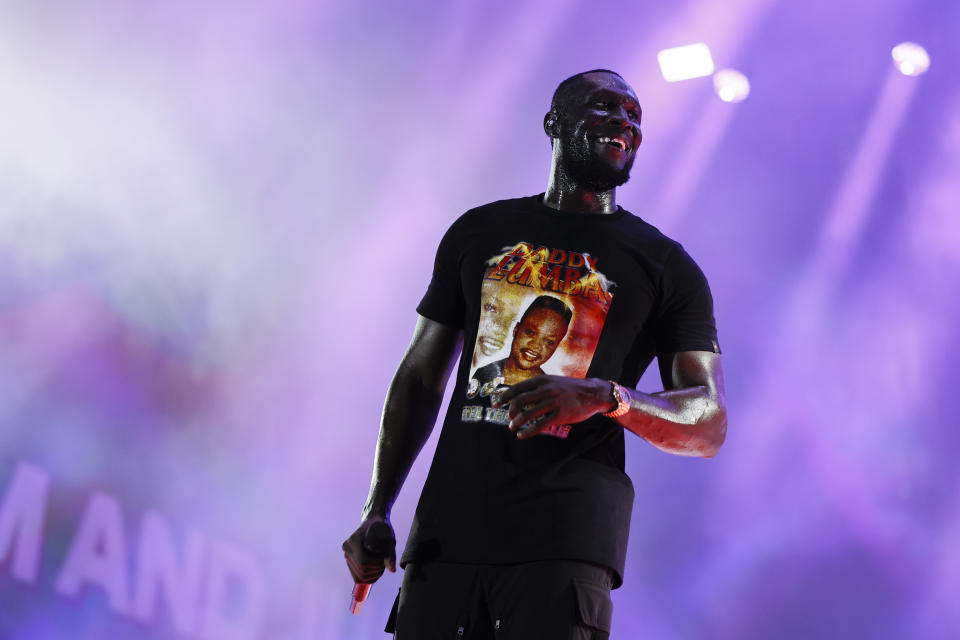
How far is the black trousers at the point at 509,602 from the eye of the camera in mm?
1655

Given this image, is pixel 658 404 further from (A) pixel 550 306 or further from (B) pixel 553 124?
(B) pixel 553 124

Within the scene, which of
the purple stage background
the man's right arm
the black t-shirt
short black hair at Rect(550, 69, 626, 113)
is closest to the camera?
the black t-shirt

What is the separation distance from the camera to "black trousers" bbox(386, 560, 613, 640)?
166 cm

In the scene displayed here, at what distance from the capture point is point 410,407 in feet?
6.85

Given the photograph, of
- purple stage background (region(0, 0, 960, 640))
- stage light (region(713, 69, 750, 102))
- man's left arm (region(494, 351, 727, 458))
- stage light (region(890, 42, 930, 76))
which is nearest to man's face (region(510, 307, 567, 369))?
man's left arm (region(494, 351, 727, 458))

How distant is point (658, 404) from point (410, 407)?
57 cm

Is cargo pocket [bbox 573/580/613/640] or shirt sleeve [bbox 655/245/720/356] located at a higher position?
shirt sleeve [bbox 655/245/720/356]

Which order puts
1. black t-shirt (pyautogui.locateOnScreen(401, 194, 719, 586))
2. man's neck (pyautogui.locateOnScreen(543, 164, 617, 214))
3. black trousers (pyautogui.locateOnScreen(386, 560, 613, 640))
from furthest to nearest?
man's neck (pyautogui.locateOnScreen(543, 164, 617, 214))
black t-shirt (pyautogui.locateOnScreen(401, 194, 719, 586))
black trousers (pyautogui.locateOnScreen(386, 560, 613, 640))

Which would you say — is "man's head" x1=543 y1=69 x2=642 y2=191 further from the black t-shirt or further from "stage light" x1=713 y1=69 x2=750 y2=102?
"stage light" x1=713 y1=69 x2=750 y2=102

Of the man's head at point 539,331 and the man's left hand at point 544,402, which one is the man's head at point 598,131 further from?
the man's left hand at point 544,402

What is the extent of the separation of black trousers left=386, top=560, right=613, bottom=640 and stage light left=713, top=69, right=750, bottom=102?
18.8ft

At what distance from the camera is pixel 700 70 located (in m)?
7.04

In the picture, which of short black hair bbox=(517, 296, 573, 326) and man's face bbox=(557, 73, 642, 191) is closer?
short black hair bbox=(517, 296, 573, 326)

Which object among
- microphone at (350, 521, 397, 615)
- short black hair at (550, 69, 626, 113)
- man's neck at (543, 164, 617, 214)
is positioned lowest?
microphone at (350, 521, 397, 615)
